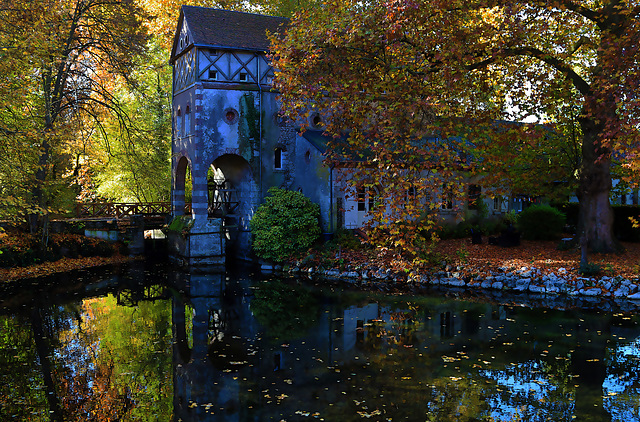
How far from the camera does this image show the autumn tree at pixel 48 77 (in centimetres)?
1842

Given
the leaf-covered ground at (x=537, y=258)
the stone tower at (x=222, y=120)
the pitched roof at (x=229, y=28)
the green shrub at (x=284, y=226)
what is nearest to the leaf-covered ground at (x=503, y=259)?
the leaf-covered ground at (x=537, y=258)

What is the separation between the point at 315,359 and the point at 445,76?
8924 mm

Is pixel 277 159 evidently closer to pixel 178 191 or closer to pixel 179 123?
pixel 179 123

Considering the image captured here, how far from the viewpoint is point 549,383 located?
9695 millimetres

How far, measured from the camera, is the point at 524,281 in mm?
18516

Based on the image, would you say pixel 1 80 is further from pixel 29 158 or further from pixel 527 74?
pixel 527 74

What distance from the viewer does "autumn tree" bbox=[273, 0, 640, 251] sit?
597 inches

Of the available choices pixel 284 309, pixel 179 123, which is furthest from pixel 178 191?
pixel 284 309

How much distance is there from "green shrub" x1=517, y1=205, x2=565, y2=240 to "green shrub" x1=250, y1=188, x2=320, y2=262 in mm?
9704

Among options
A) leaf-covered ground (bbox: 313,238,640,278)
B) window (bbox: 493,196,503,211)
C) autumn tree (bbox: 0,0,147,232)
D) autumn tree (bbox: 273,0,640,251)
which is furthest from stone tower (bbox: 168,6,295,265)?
window (bbox: 493,196,503,211)

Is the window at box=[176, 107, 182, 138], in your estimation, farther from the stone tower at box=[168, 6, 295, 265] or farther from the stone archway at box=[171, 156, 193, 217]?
the stone archway at box=[171, 156, 193, 217]

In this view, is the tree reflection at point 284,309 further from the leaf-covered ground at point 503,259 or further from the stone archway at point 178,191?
the stone archway at point 178,191

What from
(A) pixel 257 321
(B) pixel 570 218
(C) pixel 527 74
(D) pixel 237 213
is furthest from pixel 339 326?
(B) pixel 570 218

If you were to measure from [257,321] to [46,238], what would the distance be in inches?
583
